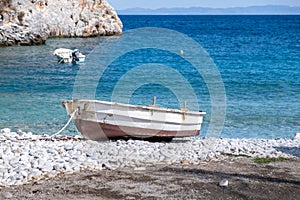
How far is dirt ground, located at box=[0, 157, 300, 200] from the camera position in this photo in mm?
9539

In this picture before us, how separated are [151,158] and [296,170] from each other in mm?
3546

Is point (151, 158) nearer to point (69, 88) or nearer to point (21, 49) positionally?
point (69, 88)

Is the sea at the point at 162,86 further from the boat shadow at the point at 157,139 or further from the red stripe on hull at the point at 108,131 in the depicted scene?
the red stripe on hull at the point at 108,131

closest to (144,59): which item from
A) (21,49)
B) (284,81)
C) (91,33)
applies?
(21,49)

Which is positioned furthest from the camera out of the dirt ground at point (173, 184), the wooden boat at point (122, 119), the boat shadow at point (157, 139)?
the boat shadow at point (157, 139)

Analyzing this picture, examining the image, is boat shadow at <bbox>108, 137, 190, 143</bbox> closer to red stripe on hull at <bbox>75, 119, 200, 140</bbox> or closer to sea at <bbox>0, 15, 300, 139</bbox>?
red stripe on hull at <bbox>75, 119, 200, 140</bbox>

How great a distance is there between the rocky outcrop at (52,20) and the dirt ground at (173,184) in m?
45.1

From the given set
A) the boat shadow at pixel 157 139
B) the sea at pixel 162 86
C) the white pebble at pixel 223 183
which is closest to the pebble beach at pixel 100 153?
the boat shadow at pixel 157 139

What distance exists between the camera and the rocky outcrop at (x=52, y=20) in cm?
5491

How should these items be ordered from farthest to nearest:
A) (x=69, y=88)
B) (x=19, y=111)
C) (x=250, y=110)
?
(x=69, y=88)
(x=250, y=110)
(x=19, y=111)

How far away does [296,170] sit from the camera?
11.8 meters

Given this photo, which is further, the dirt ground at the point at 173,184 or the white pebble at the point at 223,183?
the white pebble at the point at 223,183

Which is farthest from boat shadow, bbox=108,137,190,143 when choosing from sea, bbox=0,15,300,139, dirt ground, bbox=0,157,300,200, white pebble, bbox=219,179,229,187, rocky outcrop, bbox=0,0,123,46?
rocky outcrop, bbox=0,0,123,46

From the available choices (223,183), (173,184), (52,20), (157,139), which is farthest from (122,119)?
(52,20)
